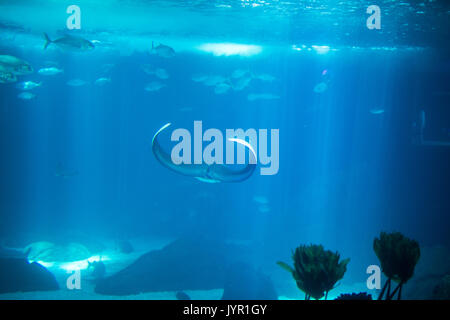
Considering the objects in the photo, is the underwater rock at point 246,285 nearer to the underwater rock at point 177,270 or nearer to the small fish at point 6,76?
the underwater rock at point 177,270

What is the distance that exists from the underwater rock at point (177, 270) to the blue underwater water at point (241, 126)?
0.45 m

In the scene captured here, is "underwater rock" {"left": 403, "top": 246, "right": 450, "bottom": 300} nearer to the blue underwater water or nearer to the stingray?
the blue underwater water

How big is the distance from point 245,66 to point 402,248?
17.6 meters

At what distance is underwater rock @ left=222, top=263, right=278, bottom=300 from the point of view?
734 cm

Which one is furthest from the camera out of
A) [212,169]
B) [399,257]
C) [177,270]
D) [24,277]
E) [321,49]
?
[321,49]

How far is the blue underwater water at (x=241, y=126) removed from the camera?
1191 cm

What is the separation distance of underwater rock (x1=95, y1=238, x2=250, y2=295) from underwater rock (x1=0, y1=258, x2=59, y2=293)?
1.25 meters

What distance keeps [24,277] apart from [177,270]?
391 cm

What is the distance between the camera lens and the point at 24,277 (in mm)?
7848

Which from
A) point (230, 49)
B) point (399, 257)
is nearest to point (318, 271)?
point (399, 257)

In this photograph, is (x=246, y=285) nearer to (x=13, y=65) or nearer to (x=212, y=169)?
(x=212, y=169)

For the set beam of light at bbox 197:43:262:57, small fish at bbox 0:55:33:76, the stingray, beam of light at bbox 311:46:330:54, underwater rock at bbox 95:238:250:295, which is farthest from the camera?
beam of light at bbox 197:43:262:57

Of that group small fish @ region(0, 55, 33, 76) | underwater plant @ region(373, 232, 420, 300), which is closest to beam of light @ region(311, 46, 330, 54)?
small fish @ region(0, 55, 33, 76)

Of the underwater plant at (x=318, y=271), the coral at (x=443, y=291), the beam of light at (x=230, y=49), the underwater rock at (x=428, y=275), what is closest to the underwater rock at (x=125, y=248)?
the underwater rock at (x=428, y=275)
